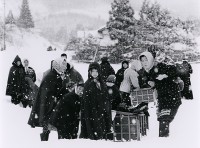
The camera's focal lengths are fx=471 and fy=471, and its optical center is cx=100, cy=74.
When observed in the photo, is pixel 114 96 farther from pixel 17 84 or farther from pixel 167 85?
pixel 17 84

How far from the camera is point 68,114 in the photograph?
7.85 m

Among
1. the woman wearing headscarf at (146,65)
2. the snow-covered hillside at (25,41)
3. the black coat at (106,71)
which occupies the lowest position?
the woman wearing headscarf at (146,65)

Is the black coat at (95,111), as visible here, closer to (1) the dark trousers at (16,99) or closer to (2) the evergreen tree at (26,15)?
(2) the evergreen tree at (26,15)

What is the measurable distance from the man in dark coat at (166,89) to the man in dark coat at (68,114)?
4.69 feet

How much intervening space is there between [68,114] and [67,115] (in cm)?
3

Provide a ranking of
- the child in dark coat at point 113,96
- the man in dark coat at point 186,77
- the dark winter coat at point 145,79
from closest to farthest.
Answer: the dark winter coat at point 145,79 < the child in dark coat at point 113,96 < the man in dark coat at point 186,77

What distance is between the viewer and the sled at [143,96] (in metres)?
8.45

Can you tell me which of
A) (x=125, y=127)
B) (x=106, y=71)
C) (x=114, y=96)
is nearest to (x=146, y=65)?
(x=114, y=96)

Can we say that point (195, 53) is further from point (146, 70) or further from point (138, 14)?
point (146, 70)

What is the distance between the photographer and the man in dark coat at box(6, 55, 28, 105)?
13.6 metres

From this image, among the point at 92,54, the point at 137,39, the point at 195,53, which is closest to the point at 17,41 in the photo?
the point at 92,54

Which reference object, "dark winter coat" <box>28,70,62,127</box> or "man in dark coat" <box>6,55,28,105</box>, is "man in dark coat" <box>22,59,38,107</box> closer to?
"man in dark coat" <box>6,55,28,105</box>

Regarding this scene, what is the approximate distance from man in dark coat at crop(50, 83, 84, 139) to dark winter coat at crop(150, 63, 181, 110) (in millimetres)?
1427

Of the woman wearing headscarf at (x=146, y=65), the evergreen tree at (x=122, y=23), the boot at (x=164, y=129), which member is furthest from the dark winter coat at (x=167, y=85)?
the evergreen tree at (x=122, y=23)
